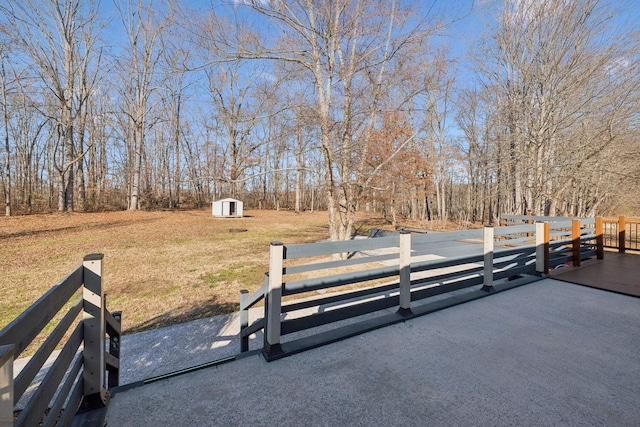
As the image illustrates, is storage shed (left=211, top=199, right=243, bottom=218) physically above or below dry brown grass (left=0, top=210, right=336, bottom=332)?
above

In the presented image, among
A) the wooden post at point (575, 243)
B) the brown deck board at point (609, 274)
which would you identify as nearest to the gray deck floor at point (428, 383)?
the brown deck board at point (609, 274)

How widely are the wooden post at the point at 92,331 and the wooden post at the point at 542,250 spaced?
5.59m

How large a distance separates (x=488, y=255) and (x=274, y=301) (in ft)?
9.81

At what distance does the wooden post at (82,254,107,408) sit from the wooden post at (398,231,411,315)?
8.63ft

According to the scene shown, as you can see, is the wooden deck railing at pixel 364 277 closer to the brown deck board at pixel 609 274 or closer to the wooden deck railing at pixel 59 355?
the brown deck board at pixel 609 274

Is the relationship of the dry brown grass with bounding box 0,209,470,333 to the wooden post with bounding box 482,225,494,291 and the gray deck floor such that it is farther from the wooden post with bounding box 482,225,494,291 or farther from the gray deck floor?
the wooden post with bounding box 482,225,494,291

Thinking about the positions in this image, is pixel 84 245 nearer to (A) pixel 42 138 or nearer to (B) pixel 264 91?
(B) pixel 264 91

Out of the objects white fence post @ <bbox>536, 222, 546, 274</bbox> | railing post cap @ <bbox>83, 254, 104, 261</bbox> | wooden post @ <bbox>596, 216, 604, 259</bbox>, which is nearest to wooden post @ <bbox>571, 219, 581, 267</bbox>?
wooden post @ <bbox>596, 216, 604, 259</bbox>

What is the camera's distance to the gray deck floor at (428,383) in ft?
5.65

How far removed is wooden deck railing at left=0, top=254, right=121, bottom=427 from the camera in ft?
2.92

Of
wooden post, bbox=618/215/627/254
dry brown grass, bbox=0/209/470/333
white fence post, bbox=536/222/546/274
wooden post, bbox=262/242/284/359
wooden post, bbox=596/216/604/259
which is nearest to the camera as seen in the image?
wooden post, bbox=262/242/284/359

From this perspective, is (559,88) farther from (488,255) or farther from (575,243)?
(488,255)

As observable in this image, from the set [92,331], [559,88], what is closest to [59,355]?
[92,331]

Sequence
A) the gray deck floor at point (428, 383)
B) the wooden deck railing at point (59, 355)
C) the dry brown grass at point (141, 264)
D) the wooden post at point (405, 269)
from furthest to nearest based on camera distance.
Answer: the dry brown grass at point (141, 264) → the wooden post at point (405, 269) → the gray deck floor at point (428, 383) → the wooden deck railing at point (59, 355)
